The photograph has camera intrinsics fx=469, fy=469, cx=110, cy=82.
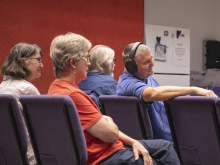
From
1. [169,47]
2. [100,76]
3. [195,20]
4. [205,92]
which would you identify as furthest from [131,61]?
[195,20]

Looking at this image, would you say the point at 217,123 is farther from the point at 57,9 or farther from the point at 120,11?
the point at 120,11

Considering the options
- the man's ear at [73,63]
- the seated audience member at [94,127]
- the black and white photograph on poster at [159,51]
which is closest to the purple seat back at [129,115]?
the seated audience member at [94,127]

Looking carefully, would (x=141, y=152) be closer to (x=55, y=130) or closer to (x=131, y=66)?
(x=55, y=130)

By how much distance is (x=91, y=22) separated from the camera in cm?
562

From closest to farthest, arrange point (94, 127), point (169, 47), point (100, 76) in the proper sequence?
1. point (94, 127)
2. point (100, 76)
3. point (169, 47)

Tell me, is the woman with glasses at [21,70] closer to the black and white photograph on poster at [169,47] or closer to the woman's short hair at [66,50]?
the woman's short hair at [66,50]

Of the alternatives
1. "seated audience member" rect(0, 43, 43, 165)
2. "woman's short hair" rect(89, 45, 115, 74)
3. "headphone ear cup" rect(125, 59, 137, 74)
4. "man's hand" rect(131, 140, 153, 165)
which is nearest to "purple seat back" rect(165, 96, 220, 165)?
"man's hand" rect(131, 140, 153, 165)

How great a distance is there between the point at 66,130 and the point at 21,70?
0.94 meters

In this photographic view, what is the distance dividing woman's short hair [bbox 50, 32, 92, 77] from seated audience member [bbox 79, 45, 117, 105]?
3.43ft

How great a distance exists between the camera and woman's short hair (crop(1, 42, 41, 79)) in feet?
9.61

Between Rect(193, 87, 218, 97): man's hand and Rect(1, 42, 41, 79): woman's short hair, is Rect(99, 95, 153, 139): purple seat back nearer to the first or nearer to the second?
Rect(193, 87, 218, 97): man's hand

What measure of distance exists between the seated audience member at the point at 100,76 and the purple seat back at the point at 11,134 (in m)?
1.09

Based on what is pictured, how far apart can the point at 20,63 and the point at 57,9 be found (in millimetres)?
2375

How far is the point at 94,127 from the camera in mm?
2137
